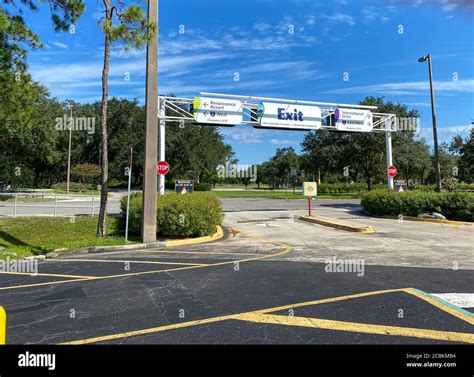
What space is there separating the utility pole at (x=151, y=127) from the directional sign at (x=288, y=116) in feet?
27.5

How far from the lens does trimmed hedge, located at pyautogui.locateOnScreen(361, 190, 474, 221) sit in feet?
53.6

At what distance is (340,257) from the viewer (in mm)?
8500

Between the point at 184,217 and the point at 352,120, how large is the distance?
14374 millimetres

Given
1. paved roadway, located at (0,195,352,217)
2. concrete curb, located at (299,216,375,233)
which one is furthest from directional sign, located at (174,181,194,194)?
concrete curb, located at (299,216,375,233)

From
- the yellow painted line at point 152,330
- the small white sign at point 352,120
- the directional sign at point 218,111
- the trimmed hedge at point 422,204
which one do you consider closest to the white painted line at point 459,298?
the yellow painted line at point 152,330

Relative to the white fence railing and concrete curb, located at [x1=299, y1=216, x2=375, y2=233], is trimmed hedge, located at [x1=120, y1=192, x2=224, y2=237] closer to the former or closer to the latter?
concrete curb, located at [x1=299, y1=216, x2=375, y2=233]

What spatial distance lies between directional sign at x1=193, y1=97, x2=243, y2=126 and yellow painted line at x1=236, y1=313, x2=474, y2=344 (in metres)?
15.2

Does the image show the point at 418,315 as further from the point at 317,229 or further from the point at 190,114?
the point at 190,114

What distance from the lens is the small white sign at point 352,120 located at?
2106cm

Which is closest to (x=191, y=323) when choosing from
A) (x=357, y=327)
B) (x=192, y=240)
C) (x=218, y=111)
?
(x=357, y=327)

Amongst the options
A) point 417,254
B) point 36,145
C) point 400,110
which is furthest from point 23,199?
point 400,110

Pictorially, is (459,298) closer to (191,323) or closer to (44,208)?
(191,323)

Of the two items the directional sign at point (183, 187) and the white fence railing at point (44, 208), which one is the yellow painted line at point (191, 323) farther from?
the white fence railing at point (44, 208)

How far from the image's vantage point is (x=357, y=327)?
3.98 metres
